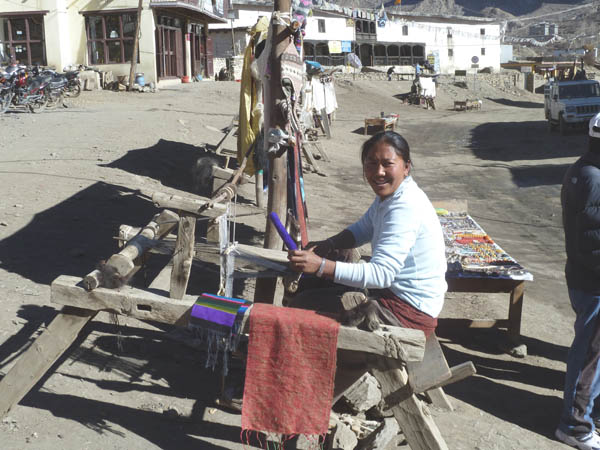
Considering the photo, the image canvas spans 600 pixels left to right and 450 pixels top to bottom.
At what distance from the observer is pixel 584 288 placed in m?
3.46

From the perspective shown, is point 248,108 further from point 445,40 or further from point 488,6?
point 488,6

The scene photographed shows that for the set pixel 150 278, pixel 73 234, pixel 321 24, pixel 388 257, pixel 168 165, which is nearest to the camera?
pixel 388 257

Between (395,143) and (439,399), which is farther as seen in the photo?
(439,399)

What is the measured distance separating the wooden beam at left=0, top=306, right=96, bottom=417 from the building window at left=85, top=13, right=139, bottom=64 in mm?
23830

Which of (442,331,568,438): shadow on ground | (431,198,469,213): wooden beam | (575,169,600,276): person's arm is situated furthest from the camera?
(431,198,469,213): wooden beam

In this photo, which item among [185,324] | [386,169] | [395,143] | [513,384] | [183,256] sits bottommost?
[513,384]

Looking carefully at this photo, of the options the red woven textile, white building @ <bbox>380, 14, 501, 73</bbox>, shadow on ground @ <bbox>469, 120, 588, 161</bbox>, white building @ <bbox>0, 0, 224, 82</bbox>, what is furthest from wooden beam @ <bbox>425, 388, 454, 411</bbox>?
white building @ <bbox>380, 14, 501, 73</bbox>

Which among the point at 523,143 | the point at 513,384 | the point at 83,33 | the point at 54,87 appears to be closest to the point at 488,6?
the point at 523,143

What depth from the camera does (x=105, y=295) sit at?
269 centimetres

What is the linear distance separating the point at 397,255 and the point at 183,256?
3.72 feet

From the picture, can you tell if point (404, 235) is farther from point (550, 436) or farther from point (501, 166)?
point (501, 166)

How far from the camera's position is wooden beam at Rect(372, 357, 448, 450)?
2.49 m

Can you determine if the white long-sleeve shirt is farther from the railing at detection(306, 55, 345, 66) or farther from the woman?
the railing at detection(306, 55, 345, 66)

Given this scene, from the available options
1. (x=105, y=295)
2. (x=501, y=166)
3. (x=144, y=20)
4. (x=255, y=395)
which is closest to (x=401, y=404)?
(x=255, y=395)
